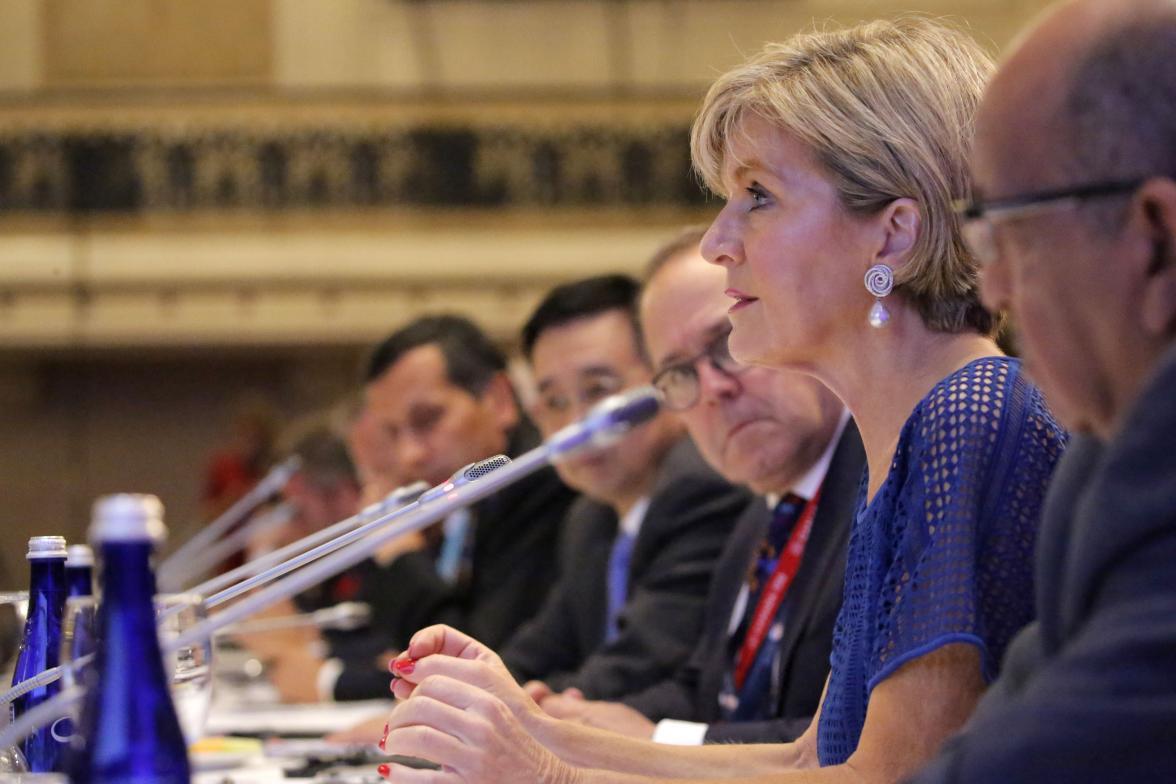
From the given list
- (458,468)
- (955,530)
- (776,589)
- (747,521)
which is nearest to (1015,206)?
(955,530)

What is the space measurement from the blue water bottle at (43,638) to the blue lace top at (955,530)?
878 millimetres

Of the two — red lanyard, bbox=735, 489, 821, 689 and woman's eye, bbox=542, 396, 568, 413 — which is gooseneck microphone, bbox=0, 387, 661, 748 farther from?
woman's eye, bbox=542, 396, 568, 413

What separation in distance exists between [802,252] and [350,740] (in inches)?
53.0

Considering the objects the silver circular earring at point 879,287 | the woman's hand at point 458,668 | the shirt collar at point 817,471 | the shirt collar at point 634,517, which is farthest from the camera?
the shirt collar at point 634,517

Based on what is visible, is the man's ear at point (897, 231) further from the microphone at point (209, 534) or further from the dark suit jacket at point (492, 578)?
the microphone at point (209, 534)

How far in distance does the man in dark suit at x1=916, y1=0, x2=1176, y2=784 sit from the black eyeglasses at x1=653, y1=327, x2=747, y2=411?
1486 millimetres

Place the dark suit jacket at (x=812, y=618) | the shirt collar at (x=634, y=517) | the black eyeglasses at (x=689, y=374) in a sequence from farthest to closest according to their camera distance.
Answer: the shirt collar at (x=634, y=517) → the black eyeglasses at (x=689, y=374) → the dark suit jacket at (x=812, y=618)

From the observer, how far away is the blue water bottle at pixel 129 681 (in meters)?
0.94

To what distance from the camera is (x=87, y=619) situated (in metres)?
1.18

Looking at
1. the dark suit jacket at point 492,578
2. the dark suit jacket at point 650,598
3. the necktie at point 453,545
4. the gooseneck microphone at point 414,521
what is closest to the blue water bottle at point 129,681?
the gooseneck microphone at point 414,521

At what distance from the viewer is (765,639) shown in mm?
2305

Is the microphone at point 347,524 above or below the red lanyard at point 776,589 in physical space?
above

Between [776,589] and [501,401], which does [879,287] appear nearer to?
[776,589]

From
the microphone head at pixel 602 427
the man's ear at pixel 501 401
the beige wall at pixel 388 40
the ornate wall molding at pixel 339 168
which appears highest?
the beige wall at pixel 388 40
